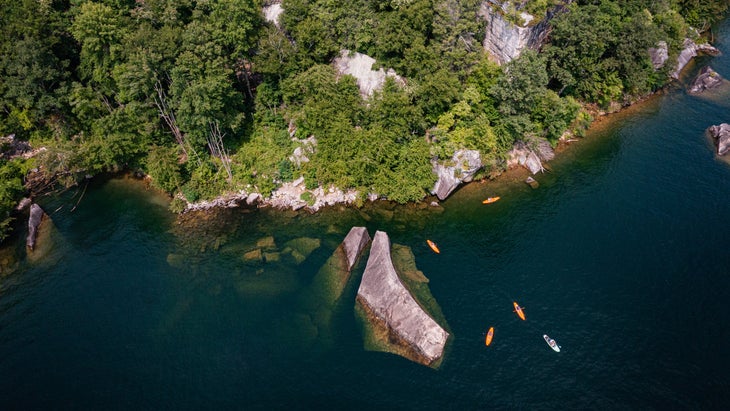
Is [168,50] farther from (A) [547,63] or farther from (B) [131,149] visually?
(A) [547,63]

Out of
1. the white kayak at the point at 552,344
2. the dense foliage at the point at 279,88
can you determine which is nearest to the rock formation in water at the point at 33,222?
the dense foliage at the point at 279,88

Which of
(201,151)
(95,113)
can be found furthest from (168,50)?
(95,113)

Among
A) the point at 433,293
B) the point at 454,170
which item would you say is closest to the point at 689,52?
the point at 454,170

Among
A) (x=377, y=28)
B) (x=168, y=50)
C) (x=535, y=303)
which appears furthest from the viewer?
(x=377, y=28)

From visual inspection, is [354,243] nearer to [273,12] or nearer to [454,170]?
[454,170]

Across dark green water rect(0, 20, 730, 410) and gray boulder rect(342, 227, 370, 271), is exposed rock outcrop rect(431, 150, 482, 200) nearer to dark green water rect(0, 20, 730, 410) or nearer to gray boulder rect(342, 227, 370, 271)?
dark green water rect(0, 20, 730, 410)

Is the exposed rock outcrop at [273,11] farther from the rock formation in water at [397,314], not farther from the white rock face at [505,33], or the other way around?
→ the rock formation in water at [397,314]
